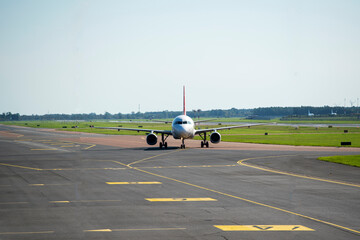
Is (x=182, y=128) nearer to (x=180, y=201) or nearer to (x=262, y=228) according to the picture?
(x=180, y=201)

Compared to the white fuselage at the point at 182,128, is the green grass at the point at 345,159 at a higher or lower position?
lower

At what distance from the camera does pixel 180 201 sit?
20531mm

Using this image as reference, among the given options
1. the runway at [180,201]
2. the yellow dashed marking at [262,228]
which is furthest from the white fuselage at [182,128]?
the yellow dashed marking at [262,228]

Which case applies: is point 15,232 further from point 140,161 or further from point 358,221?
point 140,161

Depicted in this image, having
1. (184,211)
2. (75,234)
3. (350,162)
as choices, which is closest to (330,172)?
(350,162)

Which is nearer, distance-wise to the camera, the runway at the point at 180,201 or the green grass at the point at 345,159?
the runway at the point at 180,201

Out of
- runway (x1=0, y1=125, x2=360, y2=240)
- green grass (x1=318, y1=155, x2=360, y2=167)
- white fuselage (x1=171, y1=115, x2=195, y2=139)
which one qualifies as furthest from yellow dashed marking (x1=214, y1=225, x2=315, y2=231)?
white fuselage (x1=171, y1=115, x2=195, y2=139)

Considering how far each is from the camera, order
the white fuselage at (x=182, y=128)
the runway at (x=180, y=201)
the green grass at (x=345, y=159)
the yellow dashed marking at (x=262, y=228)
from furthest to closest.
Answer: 1. the white fuselage at (x=182, y=128)
2. the green grass at (x=345, y=159)
3. the yellow dashed marking at (x=262, y=228)
4. the runway at (x=180, y=201)

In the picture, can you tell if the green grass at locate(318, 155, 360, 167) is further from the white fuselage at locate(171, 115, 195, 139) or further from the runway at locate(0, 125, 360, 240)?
the white fuselage at locate(171, 115, 195, 139)

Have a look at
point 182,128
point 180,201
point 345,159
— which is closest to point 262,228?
point 180,201

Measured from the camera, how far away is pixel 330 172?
31797 millimetres

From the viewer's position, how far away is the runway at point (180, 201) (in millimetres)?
14859

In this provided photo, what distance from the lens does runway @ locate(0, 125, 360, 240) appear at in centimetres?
1486

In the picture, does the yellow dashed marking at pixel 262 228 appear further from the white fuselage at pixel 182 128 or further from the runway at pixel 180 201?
the white fuselage at pixel 182 128
